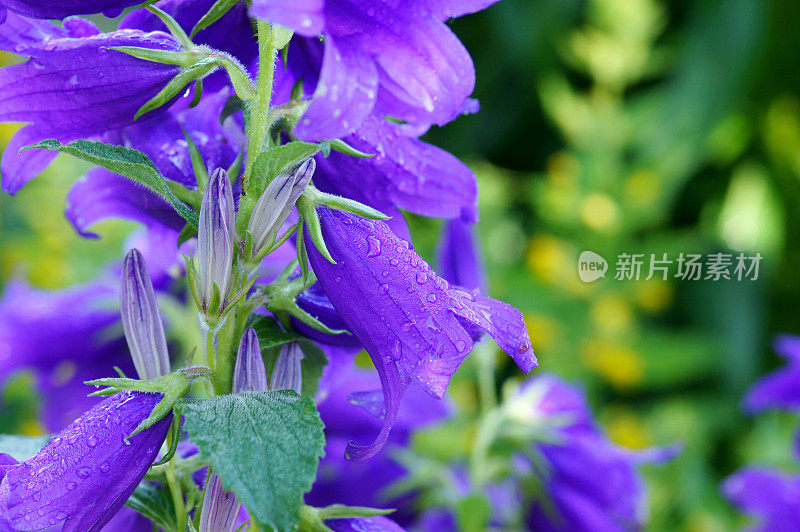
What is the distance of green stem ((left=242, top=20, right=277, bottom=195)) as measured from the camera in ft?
1.28

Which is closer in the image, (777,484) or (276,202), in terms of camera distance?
(276,202)

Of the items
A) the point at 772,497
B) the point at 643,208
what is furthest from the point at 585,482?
the point at 643,208

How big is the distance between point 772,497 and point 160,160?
0.74 metres

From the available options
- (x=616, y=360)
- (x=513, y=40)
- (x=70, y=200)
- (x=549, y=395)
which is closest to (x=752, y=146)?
(x=513, y=40)

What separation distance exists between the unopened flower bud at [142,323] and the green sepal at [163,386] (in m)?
0.03

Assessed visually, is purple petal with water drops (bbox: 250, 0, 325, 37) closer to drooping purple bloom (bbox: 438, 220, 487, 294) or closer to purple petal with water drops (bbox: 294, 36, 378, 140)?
purple petal with water drops (bbox: 294, 36, 378, 140)

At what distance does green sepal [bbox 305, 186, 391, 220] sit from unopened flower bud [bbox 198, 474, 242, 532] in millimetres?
132

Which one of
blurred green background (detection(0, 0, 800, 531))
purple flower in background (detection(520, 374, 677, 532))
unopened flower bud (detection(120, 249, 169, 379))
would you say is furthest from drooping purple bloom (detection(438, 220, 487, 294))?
blurred green background (detection(0, 0, 800, 531))

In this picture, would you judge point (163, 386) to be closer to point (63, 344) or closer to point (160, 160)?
point (160, 160)

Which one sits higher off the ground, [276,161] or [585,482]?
[276,161]

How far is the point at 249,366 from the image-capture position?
401 mm

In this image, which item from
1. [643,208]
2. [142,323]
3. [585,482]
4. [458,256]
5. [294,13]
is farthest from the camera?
[643,208]

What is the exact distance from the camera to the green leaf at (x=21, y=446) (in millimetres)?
433

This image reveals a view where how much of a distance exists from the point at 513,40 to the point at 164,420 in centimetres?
196
